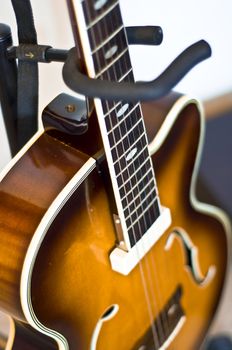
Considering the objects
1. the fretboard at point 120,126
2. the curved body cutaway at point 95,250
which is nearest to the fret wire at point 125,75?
the fretboard at point 120,126

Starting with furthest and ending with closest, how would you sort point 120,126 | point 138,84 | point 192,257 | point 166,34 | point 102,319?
point 166,34 → point 192,257 → point 102,319 → point 120,126 → point 138,84

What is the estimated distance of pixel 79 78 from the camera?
1.92ft

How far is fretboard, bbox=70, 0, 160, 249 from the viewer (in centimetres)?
60

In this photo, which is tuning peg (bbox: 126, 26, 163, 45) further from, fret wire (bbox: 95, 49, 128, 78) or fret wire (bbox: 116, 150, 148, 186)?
fret wire (bbox: 116, 150, 148, 186)

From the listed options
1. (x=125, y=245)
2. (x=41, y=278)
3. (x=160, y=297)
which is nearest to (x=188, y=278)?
(x=160, y=297)

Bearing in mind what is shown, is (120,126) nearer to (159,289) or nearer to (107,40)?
(107,40)

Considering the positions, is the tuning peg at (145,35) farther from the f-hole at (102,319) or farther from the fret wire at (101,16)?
the f-hole at (102,319)

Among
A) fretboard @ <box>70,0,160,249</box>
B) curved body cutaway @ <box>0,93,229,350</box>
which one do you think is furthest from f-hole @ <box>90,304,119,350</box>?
fretboard @ <box>70,0,160,249</box>

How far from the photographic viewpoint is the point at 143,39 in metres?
0.66

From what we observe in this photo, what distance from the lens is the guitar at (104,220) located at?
68cm

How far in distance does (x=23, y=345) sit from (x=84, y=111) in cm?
34

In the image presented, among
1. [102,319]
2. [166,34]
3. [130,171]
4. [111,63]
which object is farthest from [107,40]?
[166,34]

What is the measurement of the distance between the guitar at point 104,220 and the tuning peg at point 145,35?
0.02 metres

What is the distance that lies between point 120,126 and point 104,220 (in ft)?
0.43
